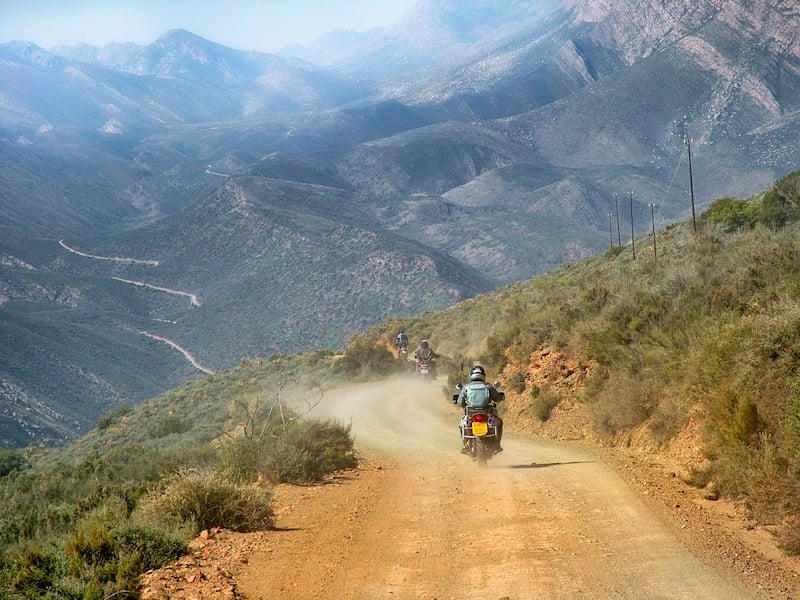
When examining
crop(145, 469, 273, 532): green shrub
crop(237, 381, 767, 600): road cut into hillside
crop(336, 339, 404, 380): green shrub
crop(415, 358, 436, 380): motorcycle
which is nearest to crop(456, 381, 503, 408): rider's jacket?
crop(237, 381, 767, 600): road cut into hillside

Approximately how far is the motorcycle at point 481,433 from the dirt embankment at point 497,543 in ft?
1.30

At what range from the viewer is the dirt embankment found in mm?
8195

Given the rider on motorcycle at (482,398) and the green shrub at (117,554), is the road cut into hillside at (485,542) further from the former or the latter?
the green shrub at (117,554)

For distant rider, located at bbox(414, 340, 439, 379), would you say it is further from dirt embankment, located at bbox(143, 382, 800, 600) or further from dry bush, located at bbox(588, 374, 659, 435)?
dirt embankment, located at bbox(143, 382, 800, 600)

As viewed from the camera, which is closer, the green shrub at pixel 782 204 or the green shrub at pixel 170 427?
the green shrub at pixel 782 204

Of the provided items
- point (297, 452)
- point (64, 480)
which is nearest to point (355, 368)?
point (64, 480)

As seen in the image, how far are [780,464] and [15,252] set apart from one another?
5231 inches

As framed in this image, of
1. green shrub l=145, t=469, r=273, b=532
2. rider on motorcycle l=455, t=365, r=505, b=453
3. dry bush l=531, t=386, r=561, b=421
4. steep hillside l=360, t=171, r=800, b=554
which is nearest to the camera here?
green shrub l=145, t=469, r=273, b=532

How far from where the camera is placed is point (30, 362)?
80.3m

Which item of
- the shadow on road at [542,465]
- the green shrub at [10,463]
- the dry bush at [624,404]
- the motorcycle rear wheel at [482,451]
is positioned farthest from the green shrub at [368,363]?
the shadow on road at [542,465]

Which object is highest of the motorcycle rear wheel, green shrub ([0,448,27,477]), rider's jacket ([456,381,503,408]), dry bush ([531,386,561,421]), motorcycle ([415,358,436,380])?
motorcycle ([415,358,436,380])

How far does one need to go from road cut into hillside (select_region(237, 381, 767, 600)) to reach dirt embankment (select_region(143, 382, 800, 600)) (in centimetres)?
2

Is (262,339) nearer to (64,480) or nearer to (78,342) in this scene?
(78,342)

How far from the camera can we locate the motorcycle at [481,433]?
50.1ft
